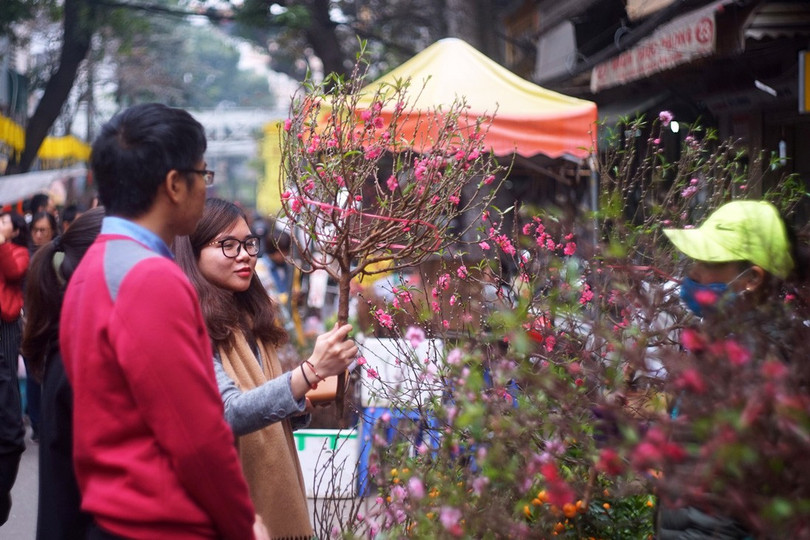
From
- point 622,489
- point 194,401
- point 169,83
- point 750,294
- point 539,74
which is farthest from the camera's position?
point 169,83

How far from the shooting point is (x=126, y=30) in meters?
19.7

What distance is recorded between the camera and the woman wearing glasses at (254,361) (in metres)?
2.79

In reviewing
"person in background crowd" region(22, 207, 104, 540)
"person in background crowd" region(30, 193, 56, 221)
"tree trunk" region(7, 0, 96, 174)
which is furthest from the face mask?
"tree trunk" region(7, 0, 96, 174)

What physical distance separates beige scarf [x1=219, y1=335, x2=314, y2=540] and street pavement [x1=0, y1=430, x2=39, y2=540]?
2789 millimetres

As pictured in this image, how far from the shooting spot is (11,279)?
7.67m

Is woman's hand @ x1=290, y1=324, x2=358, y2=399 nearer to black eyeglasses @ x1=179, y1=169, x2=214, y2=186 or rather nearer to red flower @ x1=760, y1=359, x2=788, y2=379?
black eyeglasses @ x1=179, y1=169, x2=214, y2=186

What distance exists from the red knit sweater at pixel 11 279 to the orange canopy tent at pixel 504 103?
3003 millimetres

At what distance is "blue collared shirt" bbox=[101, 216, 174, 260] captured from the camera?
2127 mm

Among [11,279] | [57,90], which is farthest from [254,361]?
[57,90]

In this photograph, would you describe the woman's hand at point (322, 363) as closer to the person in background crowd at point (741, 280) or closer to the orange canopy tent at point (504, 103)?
the person in background crowd at point (741, 280)

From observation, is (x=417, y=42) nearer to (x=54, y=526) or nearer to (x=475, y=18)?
(x=475, y=18)

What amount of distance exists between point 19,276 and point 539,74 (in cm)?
1077

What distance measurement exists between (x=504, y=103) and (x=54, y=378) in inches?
226

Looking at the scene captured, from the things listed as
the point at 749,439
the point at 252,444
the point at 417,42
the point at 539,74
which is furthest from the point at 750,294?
the point at 417,42
